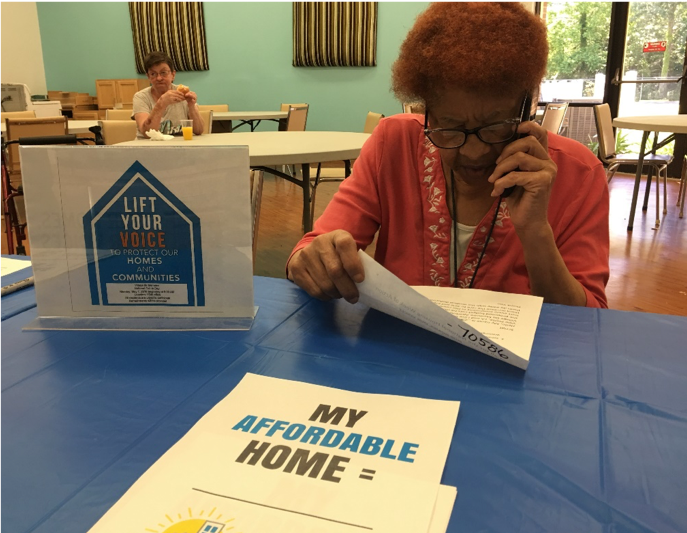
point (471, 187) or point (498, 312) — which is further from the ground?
point (471, 187)

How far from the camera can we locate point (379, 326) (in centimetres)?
85

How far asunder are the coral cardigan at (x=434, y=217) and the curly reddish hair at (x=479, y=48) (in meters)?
0.23

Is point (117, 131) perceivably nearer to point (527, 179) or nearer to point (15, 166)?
point (15, 166)

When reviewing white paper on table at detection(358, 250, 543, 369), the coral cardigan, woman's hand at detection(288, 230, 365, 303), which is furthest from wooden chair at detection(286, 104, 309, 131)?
white paper on table at detection(358, 250, 543, 369)

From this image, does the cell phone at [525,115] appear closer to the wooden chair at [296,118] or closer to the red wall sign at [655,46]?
the wooden chair at [296,118]

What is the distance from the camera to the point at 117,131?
3.83 metres

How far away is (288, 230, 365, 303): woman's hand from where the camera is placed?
807 mm

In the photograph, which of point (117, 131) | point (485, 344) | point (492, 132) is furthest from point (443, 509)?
point (117, 131)

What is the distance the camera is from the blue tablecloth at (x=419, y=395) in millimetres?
462

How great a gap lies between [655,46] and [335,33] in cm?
385

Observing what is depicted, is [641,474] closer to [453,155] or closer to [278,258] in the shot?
[453,155]

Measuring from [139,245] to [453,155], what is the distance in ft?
1.98

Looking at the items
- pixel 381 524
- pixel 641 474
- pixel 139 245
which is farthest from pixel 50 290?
pixel 641 474

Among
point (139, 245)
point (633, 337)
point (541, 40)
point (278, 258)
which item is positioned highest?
point (541, 40)
